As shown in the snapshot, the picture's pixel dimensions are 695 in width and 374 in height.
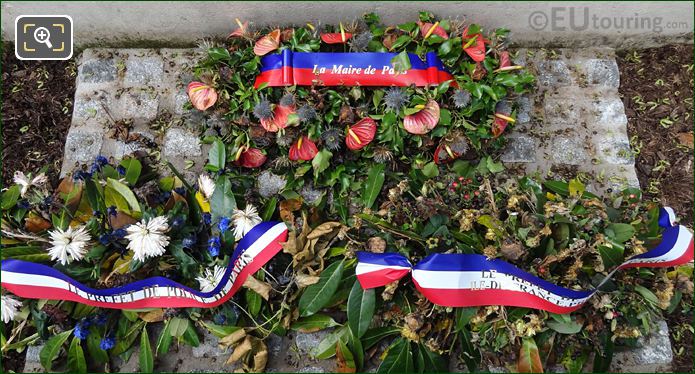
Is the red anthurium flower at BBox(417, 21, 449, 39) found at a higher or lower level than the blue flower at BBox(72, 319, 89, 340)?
higher

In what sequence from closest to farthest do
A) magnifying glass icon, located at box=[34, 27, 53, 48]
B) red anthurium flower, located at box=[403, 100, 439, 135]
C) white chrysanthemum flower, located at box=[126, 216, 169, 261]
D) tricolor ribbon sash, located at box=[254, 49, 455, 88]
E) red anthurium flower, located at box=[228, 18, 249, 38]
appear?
white chrysanthemum flower, located at box=[126, 216, 169, 261] → red anthurium flower, located at box=[403, 100, 439, 135] → tricolor ribbon sash, located at box=[254, 49, 455, 88] → red anthurium flower, located at box=[228, 18, 249, 38] → magnifying glass icon, located at box=[34, 27, 53, 48]

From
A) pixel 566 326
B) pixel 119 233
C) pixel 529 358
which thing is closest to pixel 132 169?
pixel 119 233

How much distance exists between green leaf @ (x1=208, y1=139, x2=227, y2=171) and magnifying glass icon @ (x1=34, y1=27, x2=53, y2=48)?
5.08ft

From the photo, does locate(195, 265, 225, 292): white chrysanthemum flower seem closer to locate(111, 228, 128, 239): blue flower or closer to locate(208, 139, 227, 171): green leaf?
locate(111, 228, 128, 239): blue flower

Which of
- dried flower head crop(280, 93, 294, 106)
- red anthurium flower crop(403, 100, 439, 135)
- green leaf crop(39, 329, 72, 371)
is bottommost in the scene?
green leaf crop(39, 329, 72, 371)

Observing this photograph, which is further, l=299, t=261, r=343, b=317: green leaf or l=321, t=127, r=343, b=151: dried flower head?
l=321, t=127, r=343, b=151: dried flower head

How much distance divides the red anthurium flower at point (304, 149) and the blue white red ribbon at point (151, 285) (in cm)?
46

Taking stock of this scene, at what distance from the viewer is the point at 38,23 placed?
11.4ft

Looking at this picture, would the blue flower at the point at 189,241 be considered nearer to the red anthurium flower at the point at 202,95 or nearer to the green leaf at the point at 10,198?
the red anthurium flower at the point at 202,95

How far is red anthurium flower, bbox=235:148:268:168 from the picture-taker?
10.3 ft

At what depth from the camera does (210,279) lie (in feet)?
9.17

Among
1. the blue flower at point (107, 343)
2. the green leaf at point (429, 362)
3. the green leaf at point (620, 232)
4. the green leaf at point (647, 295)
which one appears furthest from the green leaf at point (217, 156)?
the green leaf at point (647, 295)

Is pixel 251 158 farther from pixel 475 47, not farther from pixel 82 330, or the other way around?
pixel 475 47

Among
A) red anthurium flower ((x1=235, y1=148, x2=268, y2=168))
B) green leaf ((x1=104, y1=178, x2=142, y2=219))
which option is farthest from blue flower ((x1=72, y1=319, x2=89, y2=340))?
red anthurium flower ((x1=235, y1=148, x2=268, y2=168))
